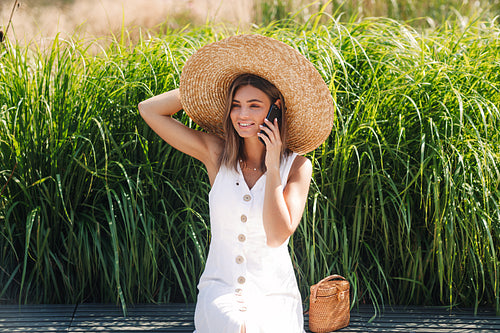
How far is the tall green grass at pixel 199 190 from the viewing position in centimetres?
322

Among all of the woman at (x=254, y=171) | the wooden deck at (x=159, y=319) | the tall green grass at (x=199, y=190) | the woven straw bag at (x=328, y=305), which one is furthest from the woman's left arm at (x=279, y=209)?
the wooden deck at (x=159, y=319)

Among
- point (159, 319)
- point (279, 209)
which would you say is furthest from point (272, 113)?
point (159, 319)

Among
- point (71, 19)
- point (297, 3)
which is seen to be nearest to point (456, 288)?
point (71, 19)

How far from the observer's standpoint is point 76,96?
3.41 m

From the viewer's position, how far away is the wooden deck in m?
3.00

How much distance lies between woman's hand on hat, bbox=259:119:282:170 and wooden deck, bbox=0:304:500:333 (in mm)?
1105

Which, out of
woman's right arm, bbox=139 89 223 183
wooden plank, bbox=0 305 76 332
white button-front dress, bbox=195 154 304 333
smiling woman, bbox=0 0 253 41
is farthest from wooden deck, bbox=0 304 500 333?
smiling woman, bbox=0 0 253 41

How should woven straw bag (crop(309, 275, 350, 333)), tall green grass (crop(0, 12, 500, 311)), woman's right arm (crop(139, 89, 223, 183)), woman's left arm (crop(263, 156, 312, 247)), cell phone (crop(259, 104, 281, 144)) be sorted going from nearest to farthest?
woman's left arm (crop(263, 156, 312, 247)) → cell phone (crop(259, 104, 281, 144)) → woman's right arm (crop(139, 89, 223, 183)) → woven straw bag (crop(309, 275, 350, 333)) → tall green grass (crop(0, 12, 500, 311))

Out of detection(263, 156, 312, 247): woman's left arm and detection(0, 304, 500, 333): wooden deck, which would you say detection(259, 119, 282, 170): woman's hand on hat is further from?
detection(0, 304, 500, 333): wooden deck

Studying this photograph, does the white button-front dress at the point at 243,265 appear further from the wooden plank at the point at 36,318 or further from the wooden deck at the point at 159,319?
the wooden plank at the point at 36,318

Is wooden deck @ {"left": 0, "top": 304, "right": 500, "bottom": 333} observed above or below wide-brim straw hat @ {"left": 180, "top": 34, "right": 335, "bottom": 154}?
below

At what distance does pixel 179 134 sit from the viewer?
8.80ft

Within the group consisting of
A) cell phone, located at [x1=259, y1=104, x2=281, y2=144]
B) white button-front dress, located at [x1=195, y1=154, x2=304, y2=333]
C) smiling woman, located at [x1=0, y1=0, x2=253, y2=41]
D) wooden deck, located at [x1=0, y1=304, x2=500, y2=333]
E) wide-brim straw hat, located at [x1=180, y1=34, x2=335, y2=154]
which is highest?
smiling woman, located at [x1=0, y1=0, x2=253, y2=41]

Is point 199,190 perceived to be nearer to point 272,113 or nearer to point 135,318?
point 135,318
